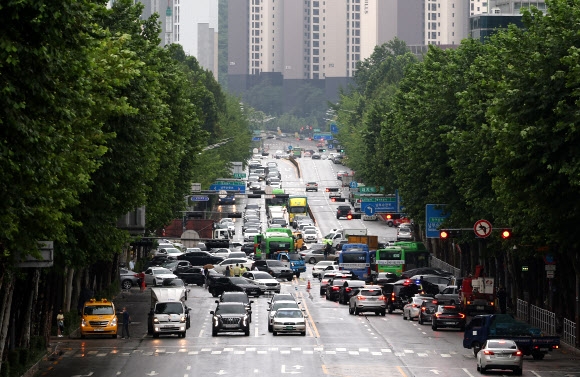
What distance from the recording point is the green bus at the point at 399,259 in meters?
106

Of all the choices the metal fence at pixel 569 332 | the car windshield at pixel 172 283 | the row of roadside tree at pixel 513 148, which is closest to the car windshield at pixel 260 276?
the car windshield at pixel 172 283

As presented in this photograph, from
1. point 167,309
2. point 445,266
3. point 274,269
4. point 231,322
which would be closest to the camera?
point 231,322

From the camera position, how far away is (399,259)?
10669cm

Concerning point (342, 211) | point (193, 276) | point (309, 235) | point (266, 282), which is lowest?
point (266, 282)

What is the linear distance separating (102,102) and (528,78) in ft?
49.9

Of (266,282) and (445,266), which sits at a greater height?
(445,266)

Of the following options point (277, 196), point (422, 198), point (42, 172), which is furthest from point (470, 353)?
point (277, 196)

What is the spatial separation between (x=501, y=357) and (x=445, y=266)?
60.5 metres

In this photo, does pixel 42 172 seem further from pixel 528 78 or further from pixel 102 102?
pixel 528 78

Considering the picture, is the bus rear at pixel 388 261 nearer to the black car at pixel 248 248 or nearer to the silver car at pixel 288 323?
the black car at pixel 248 248

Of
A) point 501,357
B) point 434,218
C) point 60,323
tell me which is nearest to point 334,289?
point 434,218

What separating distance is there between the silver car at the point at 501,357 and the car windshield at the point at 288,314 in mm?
16585

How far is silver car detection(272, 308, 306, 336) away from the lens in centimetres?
6356

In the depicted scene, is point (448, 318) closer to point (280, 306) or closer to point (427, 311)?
point (427, 311)
